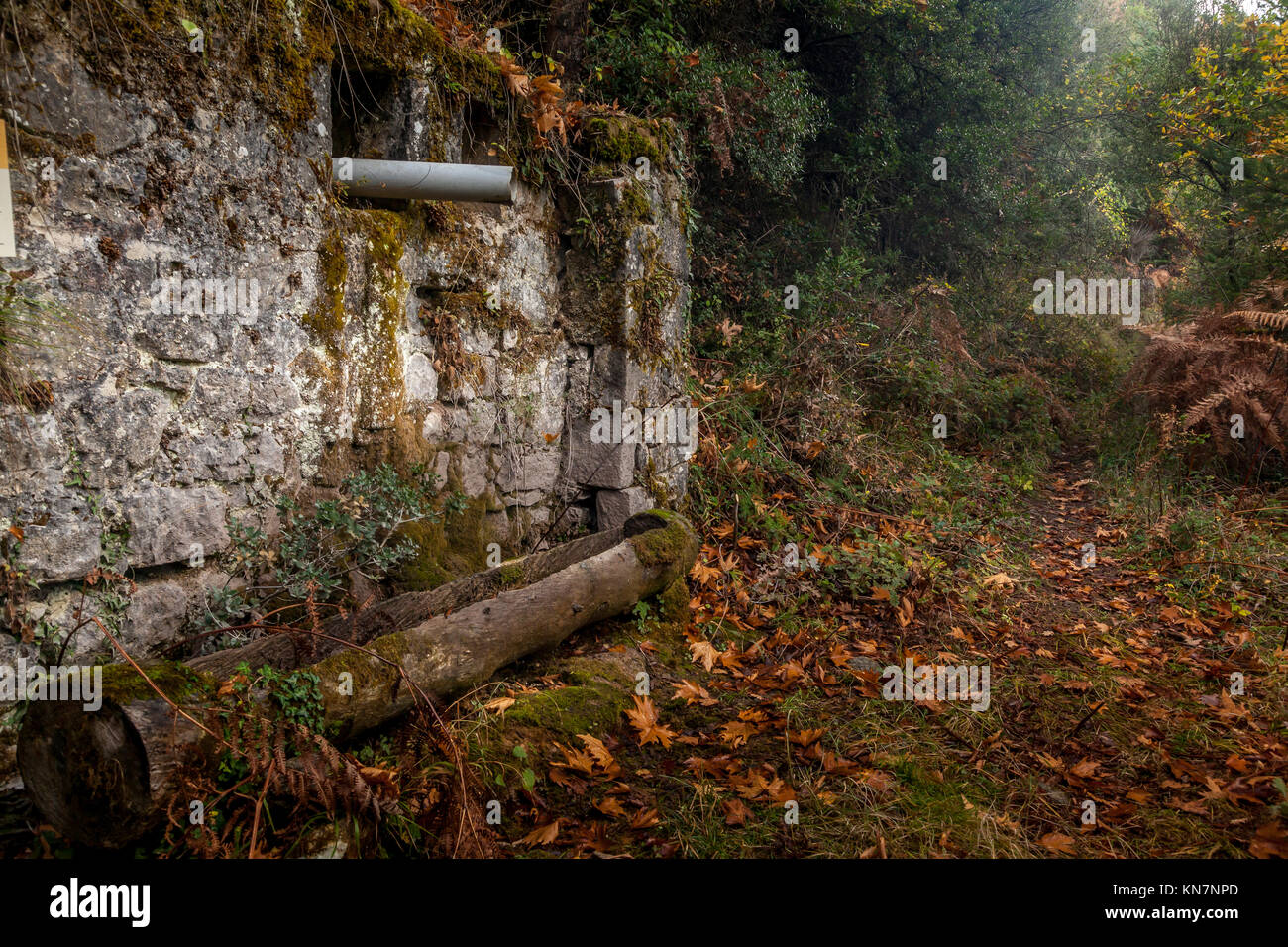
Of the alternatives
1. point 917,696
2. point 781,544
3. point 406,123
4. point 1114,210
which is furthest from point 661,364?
point 1114,210

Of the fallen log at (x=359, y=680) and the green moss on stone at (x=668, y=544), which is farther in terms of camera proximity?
the green moss on stone at (x=668, y=544)

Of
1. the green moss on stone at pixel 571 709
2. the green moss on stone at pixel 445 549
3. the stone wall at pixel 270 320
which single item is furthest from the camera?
the green moss on stone at pixel 445 549

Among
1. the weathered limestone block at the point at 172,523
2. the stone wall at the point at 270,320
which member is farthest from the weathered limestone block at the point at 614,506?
the weathered limestone block at the point at 172,523

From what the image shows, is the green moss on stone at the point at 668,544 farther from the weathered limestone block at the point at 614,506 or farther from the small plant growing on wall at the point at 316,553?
the small plant growing on wall at the point at 316,553

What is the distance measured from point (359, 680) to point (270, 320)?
4.89 feet

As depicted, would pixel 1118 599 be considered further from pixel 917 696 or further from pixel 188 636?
pixel 188 636

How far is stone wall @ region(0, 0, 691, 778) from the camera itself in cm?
254

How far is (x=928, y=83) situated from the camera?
30.1 ft

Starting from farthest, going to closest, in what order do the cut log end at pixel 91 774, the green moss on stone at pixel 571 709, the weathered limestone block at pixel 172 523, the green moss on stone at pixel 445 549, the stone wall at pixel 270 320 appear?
the green moss on stone at pixel 445 549
the green moss on stone at pixel 571 709
the weathered limestone block at pixel 172 523
the stone wall at pixel 270 320
the cut log end at pixel 91 774

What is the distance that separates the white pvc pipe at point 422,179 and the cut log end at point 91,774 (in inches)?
91.8

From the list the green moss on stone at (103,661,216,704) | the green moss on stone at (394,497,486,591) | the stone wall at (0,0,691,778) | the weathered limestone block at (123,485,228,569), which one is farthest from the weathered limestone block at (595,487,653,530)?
the green moss on stone at (103,661,216,704)

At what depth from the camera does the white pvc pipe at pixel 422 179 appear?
3.47 m

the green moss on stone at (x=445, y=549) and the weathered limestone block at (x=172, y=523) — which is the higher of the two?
the weathered limestone block at (x=172, y=523)

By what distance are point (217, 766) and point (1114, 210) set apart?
1270 cm
